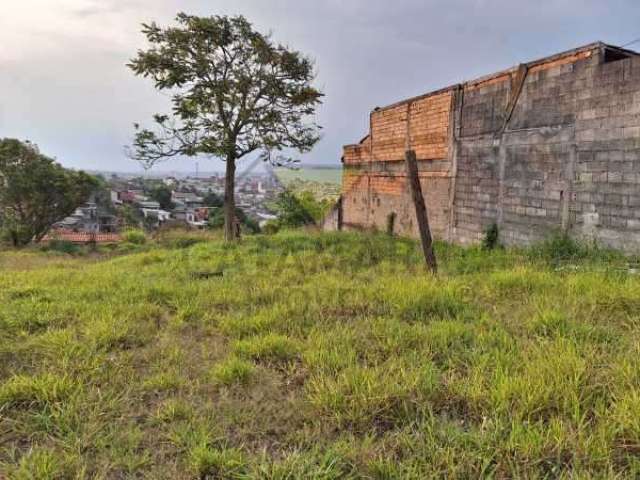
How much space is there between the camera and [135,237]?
19.5 m

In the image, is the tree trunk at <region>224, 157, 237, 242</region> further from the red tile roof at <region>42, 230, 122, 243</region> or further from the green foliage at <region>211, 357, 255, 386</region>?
the red tile roof at <region>42, 230, 122, 243</region>

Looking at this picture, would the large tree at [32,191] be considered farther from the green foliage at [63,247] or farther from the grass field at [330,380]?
the grass field at [330,380]

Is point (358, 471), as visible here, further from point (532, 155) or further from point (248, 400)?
point (532, 155)

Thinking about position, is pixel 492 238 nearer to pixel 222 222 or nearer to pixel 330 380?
pixel 330 380

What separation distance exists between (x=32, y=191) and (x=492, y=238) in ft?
71.4

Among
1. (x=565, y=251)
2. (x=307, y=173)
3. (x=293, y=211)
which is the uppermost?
(x=307, y=173)

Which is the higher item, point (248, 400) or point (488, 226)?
point (488, 226)

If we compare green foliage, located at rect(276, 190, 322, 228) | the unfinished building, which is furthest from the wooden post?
green foliage, located at rect(276, 190, 322, 228)

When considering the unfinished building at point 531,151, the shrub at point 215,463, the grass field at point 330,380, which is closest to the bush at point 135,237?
the unfinished building at point 531,151

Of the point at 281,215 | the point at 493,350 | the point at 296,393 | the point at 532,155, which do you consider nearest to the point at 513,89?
the point at 532,155

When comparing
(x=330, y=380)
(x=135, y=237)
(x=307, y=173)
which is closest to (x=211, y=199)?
(x=135, y=237)

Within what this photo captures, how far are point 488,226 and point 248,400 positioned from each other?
19.5ft

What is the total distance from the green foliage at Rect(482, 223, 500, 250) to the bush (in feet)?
53.2

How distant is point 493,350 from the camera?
249 centimetres
